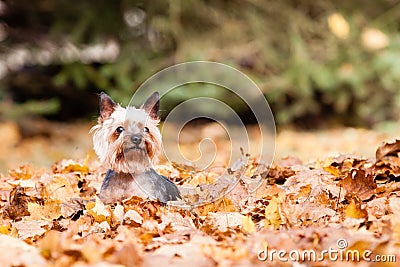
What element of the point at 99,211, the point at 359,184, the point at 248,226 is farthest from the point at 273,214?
the point at 99,211

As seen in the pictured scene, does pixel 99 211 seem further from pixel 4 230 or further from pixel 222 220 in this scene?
pixel 222 220

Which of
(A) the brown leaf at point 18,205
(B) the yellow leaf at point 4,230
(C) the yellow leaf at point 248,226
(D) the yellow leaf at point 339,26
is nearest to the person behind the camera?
(C) the yellow leaf at point 248,226

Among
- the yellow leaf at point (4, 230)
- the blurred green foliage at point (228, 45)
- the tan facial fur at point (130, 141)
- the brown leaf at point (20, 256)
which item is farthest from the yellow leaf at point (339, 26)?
the brown leaf at point (20, 256)

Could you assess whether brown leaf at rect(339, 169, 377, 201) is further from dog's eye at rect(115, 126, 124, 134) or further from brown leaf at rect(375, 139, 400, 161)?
dog's eye at rect(115, 126, 124, 134)

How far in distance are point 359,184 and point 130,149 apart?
113cm

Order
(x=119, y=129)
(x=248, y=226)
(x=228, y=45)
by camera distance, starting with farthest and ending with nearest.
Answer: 1. (x=228, y=45)
2. (x=119, y=129)
3. (x=248, y=226)

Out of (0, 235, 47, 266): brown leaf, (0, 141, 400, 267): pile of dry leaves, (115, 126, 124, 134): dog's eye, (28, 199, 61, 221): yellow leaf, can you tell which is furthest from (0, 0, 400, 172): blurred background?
(0, 235, 47, 266): brown leaf

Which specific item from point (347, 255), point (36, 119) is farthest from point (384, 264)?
point (36, 119)

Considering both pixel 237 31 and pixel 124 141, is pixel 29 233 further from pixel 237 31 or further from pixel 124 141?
pixel 237 31

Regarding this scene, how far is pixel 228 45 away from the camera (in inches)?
376

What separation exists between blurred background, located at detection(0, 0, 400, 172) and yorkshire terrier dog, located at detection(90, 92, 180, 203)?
5591 millimetres

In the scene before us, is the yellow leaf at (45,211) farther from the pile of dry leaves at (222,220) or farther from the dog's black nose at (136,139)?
the dog's black nose at (136,139)

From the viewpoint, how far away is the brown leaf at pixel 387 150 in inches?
149

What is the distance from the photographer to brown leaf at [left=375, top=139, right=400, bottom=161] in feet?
12.4
